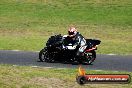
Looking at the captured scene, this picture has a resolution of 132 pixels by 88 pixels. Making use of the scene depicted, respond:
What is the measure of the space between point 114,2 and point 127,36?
14.8 m

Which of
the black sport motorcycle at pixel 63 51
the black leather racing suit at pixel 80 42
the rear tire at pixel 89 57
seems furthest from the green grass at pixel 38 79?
the rear tire at pixel 89 57

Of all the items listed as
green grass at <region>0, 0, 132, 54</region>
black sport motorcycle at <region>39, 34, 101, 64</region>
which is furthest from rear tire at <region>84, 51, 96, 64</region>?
green grass at <region>0, 0, 132, 54</region>

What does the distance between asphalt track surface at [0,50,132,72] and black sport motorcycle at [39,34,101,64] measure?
1.42 feet

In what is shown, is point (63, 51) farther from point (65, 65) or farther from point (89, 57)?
point (89, 57)

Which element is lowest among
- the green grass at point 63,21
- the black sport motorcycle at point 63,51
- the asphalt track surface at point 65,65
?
the green grass at point 63,21

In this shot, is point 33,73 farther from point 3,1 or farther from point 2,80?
point 3,1

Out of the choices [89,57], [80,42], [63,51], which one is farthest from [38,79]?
[89,57]

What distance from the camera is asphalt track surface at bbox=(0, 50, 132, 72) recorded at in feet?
67.8

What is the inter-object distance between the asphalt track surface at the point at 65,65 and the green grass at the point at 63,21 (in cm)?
174

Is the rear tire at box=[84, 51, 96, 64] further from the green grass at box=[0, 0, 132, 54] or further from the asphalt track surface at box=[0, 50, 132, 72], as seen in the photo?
the green grass at box=[0, 0, 132, 54]

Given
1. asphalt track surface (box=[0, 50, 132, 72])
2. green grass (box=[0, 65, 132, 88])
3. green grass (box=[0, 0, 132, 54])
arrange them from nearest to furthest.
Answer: green grass (box=[0, 65, 132, 88]), asphalt track surface (box=[0, 50, 132, 72]), green grass (box=[0, 0, 132, 54])

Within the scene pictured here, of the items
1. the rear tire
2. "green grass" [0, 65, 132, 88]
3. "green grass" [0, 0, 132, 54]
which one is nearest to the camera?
"green grass" [0, 65, 132, 88]

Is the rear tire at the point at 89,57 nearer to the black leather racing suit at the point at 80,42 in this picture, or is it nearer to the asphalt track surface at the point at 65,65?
the asphalt track surface at the point at 65,65

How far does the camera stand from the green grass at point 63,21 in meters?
28.5
